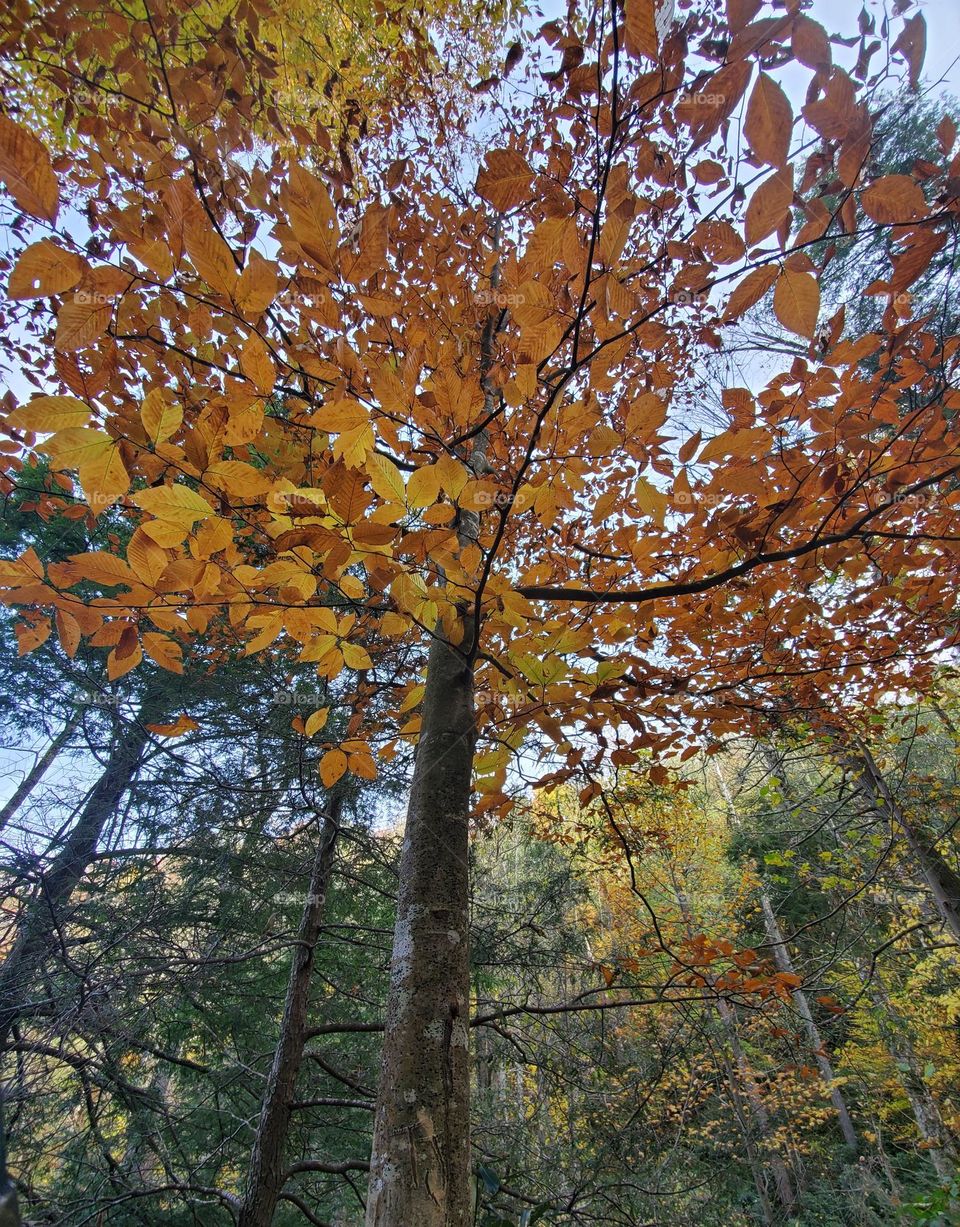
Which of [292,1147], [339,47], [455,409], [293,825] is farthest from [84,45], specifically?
[292,1147]

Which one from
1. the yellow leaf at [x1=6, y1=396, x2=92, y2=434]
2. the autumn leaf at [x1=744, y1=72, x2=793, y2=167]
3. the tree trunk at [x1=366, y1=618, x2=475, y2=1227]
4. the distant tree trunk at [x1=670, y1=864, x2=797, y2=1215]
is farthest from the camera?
the distant tree trunk at [x1=670, y1=864, x2=797, y2=1215]

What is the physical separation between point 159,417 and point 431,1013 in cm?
137

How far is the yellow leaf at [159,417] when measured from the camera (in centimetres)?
111

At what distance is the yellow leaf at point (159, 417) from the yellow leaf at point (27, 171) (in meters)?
0.31

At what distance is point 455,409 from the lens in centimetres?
131

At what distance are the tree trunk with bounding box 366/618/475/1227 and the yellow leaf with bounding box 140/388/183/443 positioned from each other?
941 millimetres

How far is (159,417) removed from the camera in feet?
3.76

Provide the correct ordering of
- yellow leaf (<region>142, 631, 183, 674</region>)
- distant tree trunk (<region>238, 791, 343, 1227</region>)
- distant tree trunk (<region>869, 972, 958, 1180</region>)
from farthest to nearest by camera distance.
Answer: distant tree trunk (<region>869, 972, 958, 1180</region>) < distant tree trunk (<region>238, 791, 343, 1227</region>) < yellow leaf (<region>142, 631, 183, 674</region>)

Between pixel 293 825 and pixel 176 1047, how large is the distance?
102 inches

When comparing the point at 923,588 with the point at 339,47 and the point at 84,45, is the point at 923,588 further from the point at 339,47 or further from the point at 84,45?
the point at 339,47

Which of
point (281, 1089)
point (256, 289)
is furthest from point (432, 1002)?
point (281, 1089)

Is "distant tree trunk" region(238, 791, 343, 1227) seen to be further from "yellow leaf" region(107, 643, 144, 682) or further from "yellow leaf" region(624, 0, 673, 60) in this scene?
"yellow leaf" region(624, 0, 673, 60)

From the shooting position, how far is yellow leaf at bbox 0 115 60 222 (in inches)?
34.5

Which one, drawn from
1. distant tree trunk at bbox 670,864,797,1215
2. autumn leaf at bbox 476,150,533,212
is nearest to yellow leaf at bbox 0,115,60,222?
autumn leaf at bbox 476,150,533,212
